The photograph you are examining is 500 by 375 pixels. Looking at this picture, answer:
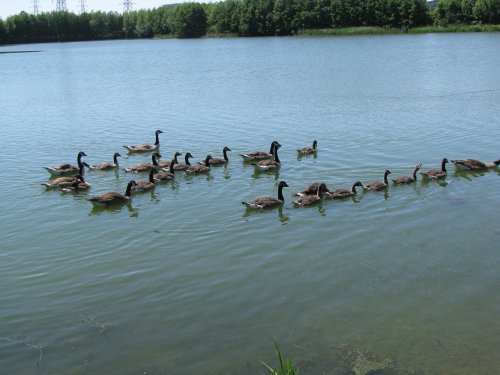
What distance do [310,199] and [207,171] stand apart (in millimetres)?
4570

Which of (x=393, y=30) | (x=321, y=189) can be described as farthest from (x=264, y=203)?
(x=393, y=30)

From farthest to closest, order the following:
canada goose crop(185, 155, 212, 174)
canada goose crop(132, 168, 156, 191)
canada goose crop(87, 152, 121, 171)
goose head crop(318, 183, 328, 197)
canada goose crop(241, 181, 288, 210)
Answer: canada goose crop(87, 152, 121, 171)
canada goose crop(185, 155, 212, 174)
canada goose crop(132, 168, 156, 191)
goose head crop(318, 183, 328, 197)
canada goose crop(241, 181, 288, 210)

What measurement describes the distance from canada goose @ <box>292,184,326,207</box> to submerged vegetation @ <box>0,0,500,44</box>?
3031 inches

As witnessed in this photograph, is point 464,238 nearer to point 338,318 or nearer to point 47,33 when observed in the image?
point 338,318

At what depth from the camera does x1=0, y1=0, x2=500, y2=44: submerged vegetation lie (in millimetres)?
91812

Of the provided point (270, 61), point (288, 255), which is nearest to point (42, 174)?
point (288, 255)

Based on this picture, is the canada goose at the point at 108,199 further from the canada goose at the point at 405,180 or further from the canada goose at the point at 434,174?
the canada goose at the point at 434,174

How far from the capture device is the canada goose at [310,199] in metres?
15.2

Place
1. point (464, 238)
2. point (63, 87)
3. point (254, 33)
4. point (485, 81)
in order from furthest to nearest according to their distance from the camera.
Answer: point (254, 33)
point (63, 87)
point (485, 81)
point (464, 238)

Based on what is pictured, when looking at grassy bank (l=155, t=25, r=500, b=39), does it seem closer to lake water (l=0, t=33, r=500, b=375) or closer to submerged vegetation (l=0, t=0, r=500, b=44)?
submerged vegetation (l=0, t=0, r=500, b=44)

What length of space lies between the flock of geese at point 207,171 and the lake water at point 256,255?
28 cm

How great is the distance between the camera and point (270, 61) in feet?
185

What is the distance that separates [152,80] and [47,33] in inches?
4244

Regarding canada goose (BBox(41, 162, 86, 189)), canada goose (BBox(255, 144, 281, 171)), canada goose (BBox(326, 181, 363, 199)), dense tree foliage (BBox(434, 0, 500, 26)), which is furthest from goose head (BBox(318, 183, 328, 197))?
dense tree foliage (BBox(434, 0, 500, 26))
